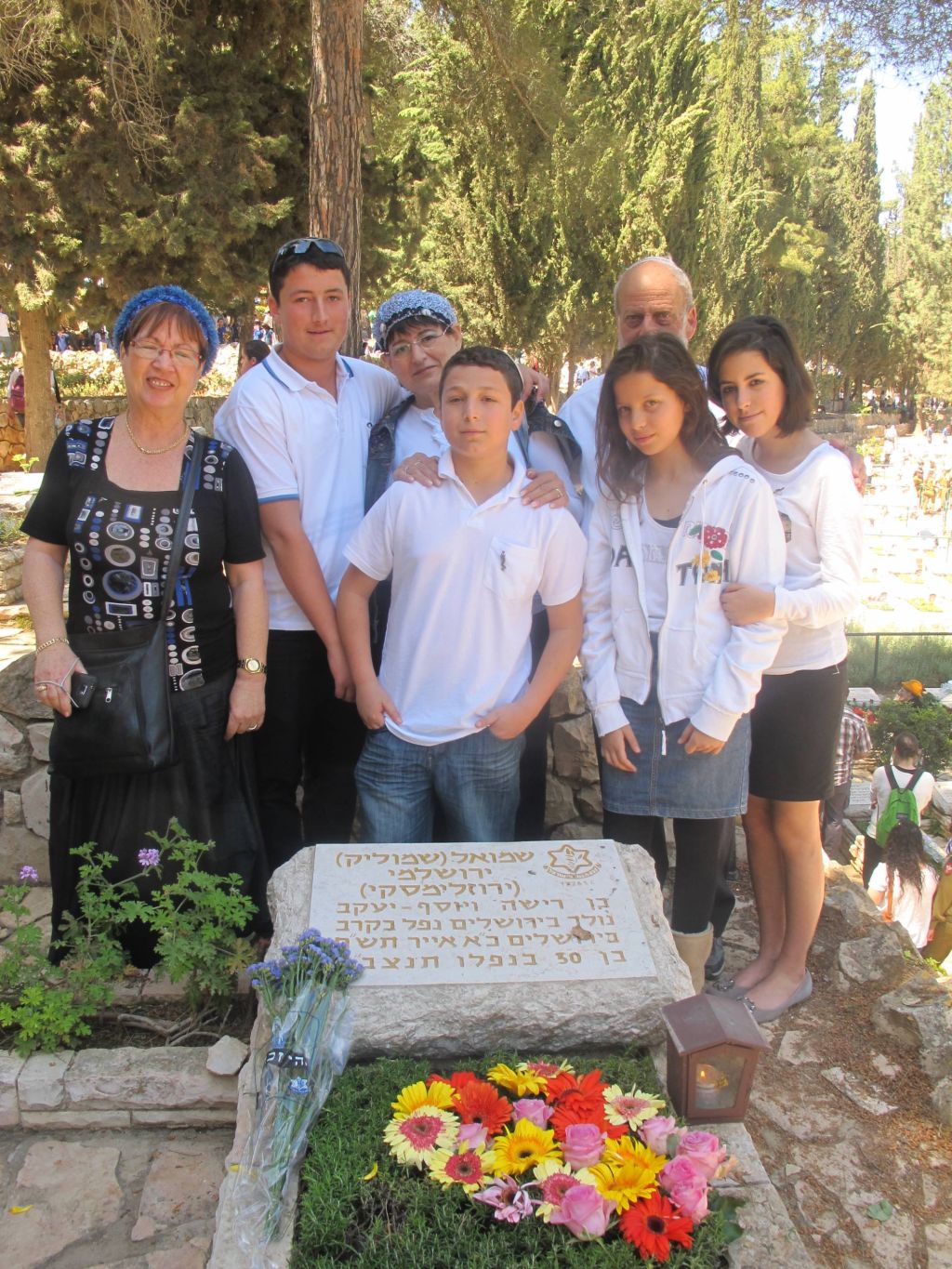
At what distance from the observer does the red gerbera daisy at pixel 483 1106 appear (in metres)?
1.94

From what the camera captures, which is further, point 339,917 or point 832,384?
point 832,384

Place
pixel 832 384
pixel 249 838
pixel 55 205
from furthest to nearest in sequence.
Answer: pixel 832 384 < pixel 55 205 < pixel 249 838

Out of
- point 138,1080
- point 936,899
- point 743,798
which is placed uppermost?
point 743,798

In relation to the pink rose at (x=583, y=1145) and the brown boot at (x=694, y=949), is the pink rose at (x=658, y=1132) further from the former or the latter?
the brown boot at (x=694, y=949)

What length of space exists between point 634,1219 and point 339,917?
979mm

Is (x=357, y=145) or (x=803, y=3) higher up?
(x=803, y=3)

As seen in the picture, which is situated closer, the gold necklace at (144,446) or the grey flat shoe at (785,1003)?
the gold necklace at (144,446)

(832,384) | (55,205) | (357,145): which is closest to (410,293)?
(357,145)

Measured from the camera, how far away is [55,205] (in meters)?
11.4

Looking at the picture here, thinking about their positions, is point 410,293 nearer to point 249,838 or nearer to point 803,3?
point 249,838

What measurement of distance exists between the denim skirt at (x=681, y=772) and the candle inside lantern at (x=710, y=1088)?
644 millimetres

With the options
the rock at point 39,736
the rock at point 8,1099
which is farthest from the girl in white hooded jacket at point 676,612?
the rock at point 39,736

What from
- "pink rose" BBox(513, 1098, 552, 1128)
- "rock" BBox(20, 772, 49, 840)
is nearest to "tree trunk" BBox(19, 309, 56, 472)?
"rock" BBox(20, 772, 49, 840)

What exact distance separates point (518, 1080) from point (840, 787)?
4.04 metres
